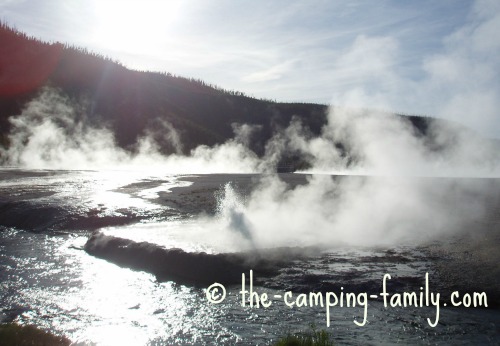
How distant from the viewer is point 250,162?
43094mm

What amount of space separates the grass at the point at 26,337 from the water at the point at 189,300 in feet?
0.78

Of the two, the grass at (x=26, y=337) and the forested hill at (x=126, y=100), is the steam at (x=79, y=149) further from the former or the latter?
the grass at (x=26, y=337)

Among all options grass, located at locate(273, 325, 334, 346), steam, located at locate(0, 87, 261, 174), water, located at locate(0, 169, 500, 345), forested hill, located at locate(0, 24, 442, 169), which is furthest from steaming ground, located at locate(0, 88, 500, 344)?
forested hill, located at locate(0, 24, 442, 169)

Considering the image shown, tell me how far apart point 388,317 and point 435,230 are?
5971 millimetres

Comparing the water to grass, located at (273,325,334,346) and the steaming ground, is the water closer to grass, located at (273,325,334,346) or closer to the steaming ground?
the steaming ground

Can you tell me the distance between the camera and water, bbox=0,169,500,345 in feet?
18.8

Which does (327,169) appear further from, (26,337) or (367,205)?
(26,337)

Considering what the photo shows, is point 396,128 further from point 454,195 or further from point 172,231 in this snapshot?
point 172,231

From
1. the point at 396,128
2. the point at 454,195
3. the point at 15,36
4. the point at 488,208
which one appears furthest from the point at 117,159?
the point at 15,36

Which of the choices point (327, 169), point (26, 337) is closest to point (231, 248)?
point (26, 337)

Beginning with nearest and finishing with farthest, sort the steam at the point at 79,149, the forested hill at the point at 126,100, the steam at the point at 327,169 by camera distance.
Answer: the steam at the point at 327,169, the steam at the point at 79,149, the forested hill at the point at 126,100

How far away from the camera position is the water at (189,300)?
5.72 meters

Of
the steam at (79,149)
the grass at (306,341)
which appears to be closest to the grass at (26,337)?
the grass at (306,341)

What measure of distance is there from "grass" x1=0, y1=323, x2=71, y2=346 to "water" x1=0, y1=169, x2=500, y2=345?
0.24 metres
